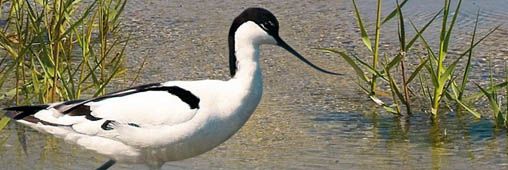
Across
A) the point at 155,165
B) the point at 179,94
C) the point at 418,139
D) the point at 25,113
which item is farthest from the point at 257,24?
the point at 418,139

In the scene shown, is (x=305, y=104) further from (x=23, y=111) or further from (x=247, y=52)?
(x=23, y=111)

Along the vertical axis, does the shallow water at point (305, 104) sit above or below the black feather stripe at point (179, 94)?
below

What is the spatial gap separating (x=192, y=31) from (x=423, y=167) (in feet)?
10.7

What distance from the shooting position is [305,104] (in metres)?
6.34

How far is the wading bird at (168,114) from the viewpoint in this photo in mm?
4535

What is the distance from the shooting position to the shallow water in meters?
5.29

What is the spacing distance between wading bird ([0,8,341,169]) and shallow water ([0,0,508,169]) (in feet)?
1.63

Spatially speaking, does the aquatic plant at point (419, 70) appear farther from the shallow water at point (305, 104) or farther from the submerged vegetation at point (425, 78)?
the shallow water at point (305, 104)

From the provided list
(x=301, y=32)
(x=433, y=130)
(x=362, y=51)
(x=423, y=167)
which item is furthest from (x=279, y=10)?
(x=423, y=167)

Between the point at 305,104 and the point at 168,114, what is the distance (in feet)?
6.21

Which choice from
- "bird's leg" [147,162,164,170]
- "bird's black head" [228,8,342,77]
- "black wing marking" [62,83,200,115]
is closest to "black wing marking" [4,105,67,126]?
"black wing marking" [62,83,200,115]

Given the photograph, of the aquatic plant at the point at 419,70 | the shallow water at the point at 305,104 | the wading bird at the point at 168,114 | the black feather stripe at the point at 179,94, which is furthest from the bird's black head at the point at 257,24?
the aquatic plant at the point at 419,70

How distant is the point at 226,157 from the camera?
5348 mm

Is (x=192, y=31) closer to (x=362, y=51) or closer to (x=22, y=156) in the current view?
(x=362, y=51)
